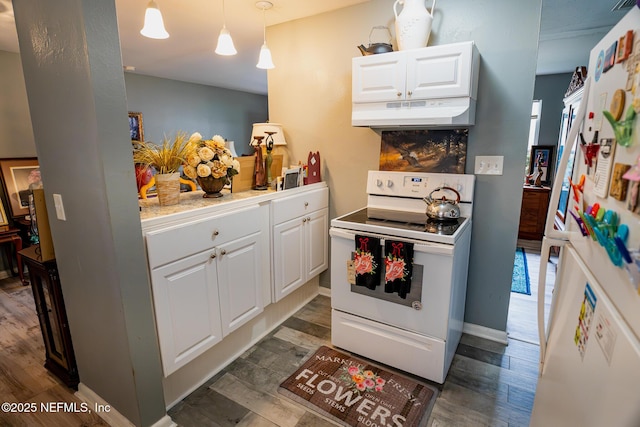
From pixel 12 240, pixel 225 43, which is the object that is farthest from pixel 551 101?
pixel 12 240

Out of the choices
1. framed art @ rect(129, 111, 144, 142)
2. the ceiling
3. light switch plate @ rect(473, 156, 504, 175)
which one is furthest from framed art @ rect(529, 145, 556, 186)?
framed art @ rect(129, 111, 144, 142)

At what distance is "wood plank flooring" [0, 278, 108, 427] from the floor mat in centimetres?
105

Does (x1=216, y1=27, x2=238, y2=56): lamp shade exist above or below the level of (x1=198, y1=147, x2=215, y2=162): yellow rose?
above

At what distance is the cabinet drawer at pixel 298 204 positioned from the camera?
2.29 m

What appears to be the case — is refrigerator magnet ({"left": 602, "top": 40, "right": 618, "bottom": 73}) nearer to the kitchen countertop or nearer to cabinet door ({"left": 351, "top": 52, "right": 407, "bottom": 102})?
cabinet door ({"left": 351, "top": 52, "right": 407, "bottom": 102})

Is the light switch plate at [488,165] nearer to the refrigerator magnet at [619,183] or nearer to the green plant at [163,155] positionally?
the refrigerator magnet at [619,183]

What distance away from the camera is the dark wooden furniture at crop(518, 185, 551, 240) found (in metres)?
4.39

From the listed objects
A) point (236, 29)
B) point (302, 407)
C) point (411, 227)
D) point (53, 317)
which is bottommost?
point (302, 407)

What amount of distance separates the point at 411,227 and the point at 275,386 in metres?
1.22

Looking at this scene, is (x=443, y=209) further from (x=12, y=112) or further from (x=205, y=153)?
(x=12, y=112)

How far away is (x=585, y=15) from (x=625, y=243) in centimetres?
289

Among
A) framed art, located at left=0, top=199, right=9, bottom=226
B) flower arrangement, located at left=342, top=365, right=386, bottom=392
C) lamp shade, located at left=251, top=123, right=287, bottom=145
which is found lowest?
flower arrangement, located at left=342, top=365, right=386, bottom=392

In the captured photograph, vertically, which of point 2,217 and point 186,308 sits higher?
point 2,217

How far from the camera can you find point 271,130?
279 centimetres
